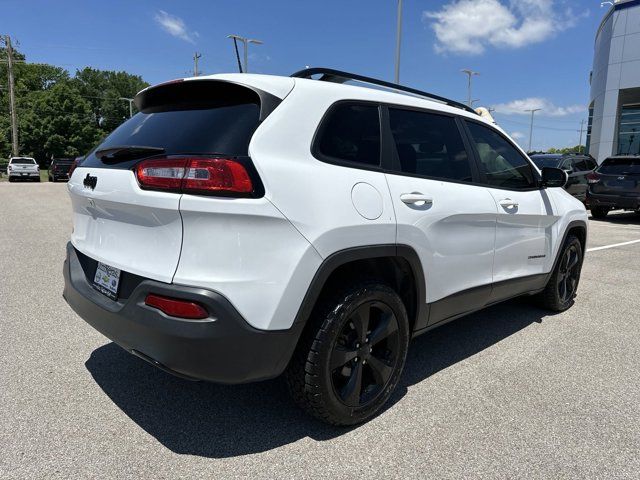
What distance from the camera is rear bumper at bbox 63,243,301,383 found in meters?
1.98

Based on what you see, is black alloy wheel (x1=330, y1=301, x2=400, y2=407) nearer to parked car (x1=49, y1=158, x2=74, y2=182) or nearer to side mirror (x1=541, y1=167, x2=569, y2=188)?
side mirror (x1=541, y1=167, x2=569, y2=188)

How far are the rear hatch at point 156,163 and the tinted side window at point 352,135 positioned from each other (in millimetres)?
330

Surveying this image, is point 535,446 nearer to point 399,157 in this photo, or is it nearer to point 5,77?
point 399,157

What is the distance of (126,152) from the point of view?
2385mm

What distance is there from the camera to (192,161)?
2.03 meters

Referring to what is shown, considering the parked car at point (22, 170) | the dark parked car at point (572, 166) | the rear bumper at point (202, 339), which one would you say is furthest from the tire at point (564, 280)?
the parked car at point (22, 170)

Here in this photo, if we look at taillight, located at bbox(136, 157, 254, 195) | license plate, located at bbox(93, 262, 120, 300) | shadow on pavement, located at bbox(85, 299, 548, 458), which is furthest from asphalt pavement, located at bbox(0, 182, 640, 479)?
taillight, located at bbox(136, 157, 254, 195)

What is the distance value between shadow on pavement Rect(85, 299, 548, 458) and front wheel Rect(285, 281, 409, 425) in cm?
19

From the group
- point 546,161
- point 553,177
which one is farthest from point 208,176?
point 546,161

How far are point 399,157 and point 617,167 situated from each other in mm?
12195

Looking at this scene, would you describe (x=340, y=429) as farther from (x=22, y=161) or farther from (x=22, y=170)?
(x=22, y=161)

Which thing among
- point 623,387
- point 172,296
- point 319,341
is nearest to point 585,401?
point 623,387

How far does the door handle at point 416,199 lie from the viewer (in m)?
2.62

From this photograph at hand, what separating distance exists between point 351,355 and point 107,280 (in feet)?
4.29
